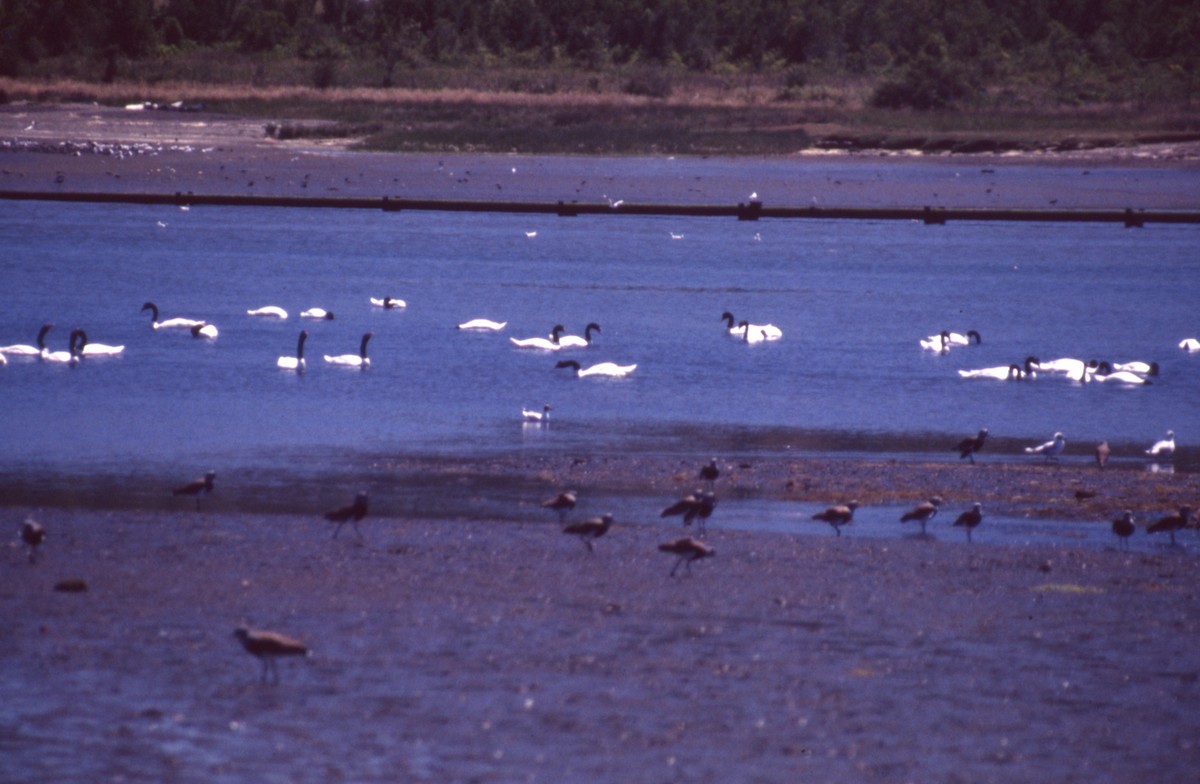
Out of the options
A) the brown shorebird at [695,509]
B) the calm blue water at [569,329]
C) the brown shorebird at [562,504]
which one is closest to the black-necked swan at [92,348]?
the calm blue water at [569,329]

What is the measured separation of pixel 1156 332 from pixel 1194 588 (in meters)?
19.0

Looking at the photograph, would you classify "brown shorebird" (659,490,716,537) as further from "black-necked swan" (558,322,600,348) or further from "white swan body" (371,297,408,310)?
"white swan body" (371,297,408,310)

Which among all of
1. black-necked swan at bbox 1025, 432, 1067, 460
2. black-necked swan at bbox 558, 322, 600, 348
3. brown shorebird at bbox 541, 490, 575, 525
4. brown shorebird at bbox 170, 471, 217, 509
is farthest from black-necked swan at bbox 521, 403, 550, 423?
black-necked swan at bbox 558, 322, 600, 348

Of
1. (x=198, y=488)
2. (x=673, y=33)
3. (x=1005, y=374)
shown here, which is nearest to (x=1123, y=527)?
(x=198, y=488)

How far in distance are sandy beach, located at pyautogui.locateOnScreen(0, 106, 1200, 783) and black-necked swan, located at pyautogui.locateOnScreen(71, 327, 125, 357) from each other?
9.29 metres

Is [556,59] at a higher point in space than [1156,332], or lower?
higher

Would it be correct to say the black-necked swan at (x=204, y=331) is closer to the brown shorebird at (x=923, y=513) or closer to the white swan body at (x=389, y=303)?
the white swan body at (x=389, y=303)

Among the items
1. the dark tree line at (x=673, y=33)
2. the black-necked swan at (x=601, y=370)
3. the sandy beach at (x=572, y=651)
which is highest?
the dark tree line at (x=673, y=33)

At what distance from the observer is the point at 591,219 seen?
52062mm

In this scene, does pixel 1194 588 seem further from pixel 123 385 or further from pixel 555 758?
pixel 123 385

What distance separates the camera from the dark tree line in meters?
95.6

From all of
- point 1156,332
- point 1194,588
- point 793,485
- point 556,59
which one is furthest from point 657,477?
point 556,59

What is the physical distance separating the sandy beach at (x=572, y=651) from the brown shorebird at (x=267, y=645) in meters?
0.16

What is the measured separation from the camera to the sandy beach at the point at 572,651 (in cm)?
802
